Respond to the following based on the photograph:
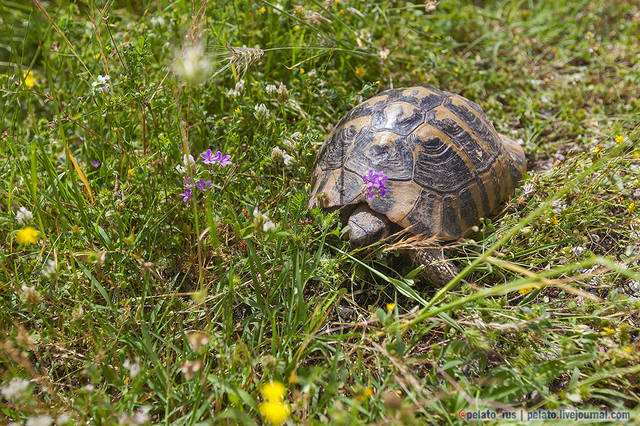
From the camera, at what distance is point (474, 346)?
2125mm

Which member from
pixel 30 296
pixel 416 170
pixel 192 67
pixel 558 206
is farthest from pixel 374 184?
pixel 30 296

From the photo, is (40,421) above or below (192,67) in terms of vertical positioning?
below

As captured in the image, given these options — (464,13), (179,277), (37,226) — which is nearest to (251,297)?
(179,277)

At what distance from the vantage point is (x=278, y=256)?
2.48 metres

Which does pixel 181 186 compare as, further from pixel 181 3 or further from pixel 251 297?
pixel 181 3

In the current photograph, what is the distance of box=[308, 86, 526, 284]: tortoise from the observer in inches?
110

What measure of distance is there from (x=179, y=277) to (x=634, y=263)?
2.75m

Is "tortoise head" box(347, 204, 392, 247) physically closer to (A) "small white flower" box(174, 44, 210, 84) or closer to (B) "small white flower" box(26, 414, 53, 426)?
(A) "small white flower" box(174, 44, 210, 84)

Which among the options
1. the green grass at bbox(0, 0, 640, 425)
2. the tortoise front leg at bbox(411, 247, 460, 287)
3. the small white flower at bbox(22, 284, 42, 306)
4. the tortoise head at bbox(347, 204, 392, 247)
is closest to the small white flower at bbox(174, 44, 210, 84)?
the green grass at bbox(0, 0, 640, 425)

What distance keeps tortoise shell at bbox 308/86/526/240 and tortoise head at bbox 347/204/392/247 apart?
0.06m

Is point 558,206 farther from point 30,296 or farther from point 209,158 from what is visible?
point 30,296

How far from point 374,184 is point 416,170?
0.37 meters

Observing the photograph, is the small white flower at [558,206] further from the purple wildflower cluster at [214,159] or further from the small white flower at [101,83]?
the small white flower at [101,83]

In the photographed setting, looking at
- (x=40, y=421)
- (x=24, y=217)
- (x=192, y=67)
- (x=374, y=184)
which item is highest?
(x=192, y=67)
